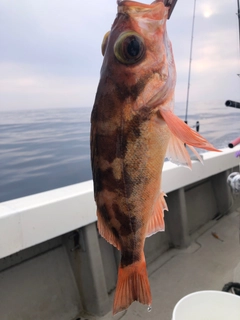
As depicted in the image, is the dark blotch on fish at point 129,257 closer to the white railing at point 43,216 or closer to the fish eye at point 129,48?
the fish eye at point 129,48

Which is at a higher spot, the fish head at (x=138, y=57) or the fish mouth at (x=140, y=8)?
the fish mouth at (x=140, y=8)

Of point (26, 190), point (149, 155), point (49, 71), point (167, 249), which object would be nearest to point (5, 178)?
point (26, 190)

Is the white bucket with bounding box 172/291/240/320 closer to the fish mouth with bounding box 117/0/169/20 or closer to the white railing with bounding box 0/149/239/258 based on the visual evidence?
the white railing with bounding box 0/149/239/258

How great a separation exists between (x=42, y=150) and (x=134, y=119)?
12.8 feet

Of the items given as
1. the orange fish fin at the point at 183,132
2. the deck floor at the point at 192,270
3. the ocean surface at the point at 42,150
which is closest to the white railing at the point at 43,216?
the deck floor at the point at 192,270

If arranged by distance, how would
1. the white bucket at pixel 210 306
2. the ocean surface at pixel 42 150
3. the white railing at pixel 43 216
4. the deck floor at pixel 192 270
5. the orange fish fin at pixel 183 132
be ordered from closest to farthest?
the orange fish fin at pixel 183 132, the white bucket at pixel 210 306, the white railing at pixel 43 216, the deck floor at pixel 192 270, the ocean surface at pixel 42 150

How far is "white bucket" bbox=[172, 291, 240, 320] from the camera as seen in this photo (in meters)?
1.51

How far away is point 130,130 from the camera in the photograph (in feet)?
2.19

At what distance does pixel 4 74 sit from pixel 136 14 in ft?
14.5

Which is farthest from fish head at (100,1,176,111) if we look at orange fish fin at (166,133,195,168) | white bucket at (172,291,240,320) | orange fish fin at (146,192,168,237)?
white bucket at (172,291,240,320)

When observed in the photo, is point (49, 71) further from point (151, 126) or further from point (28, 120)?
point (151, 126)

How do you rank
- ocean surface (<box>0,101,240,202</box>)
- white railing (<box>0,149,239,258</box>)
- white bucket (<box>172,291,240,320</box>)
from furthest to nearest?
ocean surface (<box>0,101,240,202</box>)
white railing (<box>0,149,239,258</box>)
white bucket (<box>172,291,240,320</box>)

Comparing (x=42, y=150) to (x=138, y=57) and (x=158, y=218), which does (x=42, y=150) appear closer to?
(x=158, y=218)

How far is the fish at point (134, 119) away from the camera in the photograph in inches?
25.6
